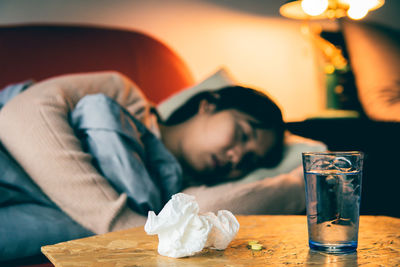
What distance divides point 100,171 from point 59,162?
4.3 inches

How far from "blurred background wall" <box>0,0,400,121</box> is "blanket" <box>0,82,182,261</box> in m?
1.16

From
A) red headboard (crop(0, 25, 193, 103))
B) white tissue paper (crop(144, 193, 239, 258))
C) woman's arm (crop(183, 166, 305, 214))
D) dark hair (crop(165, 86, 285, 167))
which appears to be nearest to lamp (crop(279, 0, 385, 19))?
red headboard (crop(0, 25, 193, 103))

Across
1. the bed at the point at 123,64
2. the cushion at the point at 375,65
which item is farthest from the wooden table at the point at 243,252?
the cushion at the point at 375,65

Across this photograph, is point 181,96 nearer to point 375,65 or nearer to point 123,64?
point 123,64

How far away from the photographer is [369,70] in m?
2.08

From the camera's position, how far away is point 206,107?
1.41 metres

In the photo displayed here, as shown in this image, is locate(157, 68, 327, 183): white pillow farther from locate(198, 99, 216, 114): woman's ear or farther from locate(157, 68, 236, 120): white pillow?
locate(198, 99, 216, 114): woman's ear

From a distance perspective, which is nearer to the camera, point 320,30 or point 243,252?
point 243,252

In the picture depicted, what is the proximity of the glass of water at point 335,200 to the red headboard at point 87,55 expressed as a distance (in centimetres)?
130

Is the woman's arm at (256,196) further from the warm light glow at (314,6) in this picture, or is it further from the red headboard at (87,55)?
the warm light glow at (314,6)

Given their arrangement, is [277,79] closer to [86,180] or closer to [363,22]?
[363,22]

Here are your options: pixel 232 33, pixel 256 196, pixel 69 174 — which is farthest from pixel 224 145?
pixel 232 33

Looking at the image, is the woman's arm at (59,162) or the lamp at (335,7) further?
the lamp at (335,7)

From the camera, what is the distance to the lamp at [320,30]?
6.63 feet
